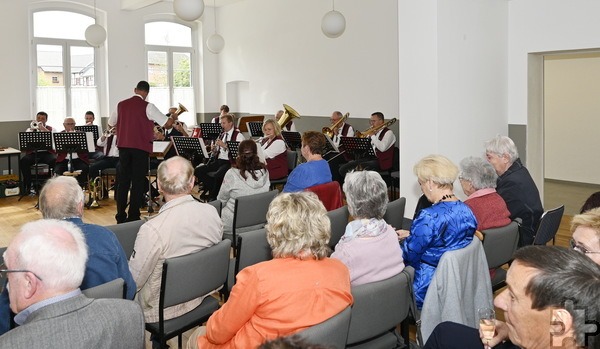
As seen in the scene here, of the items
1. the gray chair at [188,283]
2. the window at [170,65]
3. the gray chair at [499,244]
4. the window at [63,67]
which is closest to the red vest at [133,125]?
the gray chair at [188,283]

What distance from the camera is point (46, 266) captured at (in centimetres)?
174

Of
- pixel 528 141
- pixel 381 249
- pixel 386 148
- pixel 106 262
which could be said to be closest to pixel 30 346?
pixel 106 262

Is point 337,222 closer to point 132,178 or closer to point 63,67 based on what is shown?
point 132,178

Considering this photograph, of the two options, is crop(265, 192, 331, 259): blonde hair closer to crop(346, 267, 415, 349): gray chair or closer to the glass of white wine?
crop(346, 267, 415, 349): gray chair

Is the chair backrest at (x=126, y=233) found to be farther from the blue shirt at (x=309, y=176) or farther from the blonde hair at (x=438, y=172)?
the blue shirt at (x=309, y=176)

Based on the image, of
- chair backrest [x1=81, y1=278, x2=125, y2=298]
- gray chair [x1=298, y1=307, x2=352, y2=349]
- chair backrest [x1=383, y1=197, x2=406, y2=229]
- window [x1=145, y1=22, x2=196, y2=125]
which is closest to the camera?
gray chair [x1=298, y1=307, x2=352, y2=349]

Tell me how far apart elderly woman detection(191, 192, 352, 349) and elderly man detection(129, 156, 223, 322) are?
70 cm

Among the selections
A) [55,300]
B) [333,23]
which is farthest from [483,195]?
[333,23]

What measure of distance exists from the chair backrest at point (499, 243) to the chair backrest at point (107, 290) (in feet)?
6.79

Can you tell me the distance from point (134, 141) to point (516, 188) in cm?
443

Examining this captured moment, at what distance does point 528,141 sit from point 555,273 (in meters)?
5.55

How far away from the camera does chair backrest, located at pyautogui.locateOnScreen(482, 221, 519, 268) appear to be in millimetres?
3320

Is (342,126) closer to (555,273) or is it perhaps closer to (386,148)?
(386,148)

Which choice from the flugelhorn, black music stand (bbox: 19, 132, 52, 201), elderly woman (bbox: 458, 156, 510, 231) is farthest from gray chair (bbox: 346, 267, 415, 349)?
black music stand (bbox: 19, 132, 52, 201)
